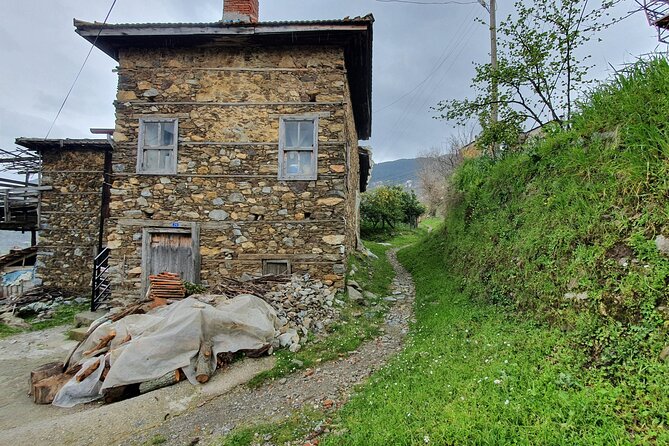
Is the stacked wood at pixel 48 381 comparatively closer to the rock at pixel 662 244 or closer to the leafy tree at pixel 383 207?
the rock at pixel 662 244

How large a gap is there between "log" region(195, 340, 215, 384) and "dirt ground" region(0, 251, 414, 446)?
12 cm

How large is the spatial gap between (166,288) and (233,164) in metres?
3.22

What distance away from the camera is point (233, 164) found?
778 cm

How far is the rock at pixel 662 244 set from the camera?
9.65 feet

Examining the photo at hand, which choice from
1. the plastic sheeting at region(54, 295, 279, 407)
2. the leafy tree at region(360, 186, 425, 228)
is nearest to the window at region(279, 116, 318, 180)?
the plastic sheeting at region(54, 295, 279, 407)

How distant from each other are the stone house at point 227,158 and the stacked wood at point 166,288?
3.29 ft

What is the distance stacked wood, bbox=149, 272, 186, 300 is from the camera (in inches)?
258

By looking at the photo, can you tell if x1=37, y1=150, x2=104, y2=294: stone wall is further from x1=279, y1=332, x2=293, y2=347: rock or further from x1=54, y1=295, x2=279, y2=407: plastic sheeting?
x1=279, y1=332, x2=293, y2=347: rock

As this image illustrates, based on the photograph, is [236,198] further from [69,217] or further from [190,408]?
[69,217]

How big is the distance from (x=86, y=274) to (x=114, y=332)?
8.41m

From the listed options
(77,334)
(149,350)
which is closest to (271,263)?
(149,350)

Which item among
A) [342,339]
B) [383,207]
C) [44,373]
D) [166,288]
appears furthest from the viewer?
[383,207]

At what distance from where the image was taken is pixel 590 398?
2457 millimetres

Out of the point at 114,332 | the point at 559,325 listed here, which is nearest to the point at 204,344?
the point at 114,332
